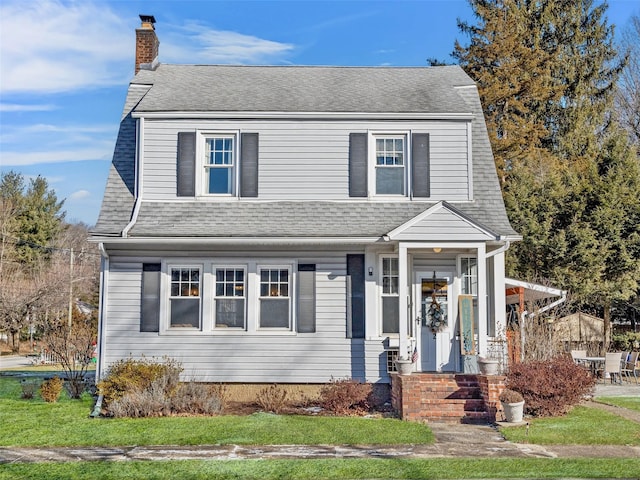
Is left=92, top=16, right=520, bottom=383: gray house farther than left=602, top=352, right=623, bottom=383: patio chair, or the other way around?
left=602, top=352, right=623, bottom=383: patio chair

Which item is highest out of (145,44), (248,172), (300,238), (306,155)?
(145,44)

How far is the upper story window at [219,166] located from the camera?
607 inches

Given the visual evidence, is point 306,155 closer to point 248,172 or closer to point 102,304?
point 248,172

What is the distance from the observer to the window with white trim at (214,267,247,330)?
1465 centimetres

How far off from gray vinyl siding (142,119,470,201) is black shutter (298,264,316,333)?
1.82m

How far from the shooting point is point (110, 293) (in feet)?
47.7

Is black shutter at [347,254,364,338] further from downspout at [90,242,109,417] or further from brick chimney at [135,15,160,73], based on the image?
brick chimney at [135,15,160,73]

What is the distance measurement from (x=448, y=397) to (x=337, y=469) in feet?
16.0

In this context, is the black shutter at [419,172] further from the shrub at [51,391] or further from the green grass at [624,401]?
the shrub at [51,391]

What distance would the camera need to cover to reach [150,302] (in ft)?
47.5

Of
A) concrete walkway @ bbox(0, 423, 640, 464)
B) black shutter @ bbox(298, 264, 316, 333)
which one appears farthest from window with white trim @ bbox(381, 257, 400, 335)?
concrete walkway @ bbox(0, 423, 640, 464)

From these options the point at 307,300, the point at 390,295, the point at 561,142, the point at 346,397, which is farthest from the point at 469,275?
the point at 561,142

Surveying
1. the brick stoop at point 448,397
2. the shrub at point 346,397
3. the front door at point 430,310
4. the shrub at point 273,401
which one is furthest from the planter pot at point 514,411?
the shrub at point 273,401

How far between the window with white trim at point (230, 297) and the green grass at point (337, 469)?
5671 mm
